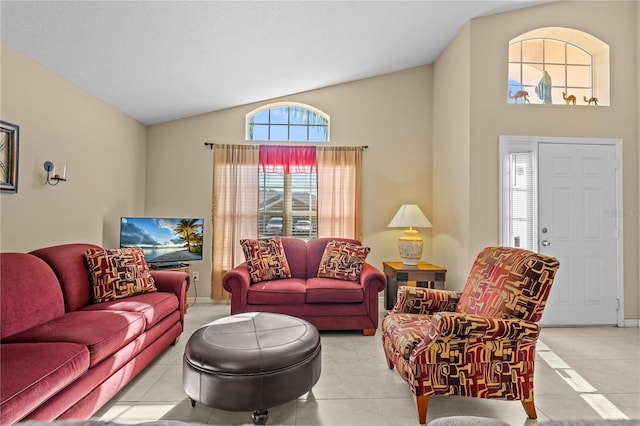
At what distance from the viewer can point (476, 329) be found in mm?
1828

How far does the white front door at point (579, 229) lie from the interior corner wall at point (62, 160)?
475 cm

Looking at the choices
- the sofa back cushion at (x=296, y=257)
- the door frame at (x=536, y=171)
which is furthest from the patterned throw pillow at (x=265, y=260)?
the door frame at (x=536, y=171)

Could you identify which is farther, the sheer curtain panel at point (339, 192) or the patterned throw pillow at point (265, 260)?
the sheer curtain panel at point (339, 192)

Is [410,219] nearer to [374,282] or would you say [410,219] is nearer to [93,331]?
[374,282]

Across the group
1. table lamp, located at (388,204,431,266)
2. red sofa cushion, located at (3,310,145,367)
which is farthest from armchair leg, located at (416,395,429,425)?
table lamp, located at (388,204,431,266)

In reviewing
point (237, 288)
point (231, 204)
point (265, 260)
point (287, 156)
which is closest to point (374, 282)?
point (265, 260)

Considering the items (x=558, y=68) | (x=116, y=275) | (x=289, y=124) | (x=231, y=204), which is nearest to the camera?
(x=116, y=275)

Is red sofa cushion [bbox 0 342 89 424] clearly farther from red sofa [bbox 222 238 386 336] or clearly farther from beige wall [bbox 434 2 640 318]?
beige wall [bbox 434 2 640 318]

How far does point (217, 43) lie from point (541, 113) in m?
3.44

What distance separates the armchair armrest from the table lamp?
2.12m

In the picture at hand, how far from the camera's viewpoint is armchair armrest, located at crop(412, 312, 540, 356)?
5.99ft

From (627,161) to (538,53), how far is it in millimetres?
1555

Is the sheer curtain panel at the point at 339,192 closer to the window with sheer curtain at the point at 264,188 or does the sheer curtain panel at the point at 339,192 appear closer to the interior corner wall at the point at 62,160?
the window with sheer curtain at the point at 264,188

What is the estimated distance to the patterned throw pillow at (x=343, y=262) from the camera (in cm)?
369
